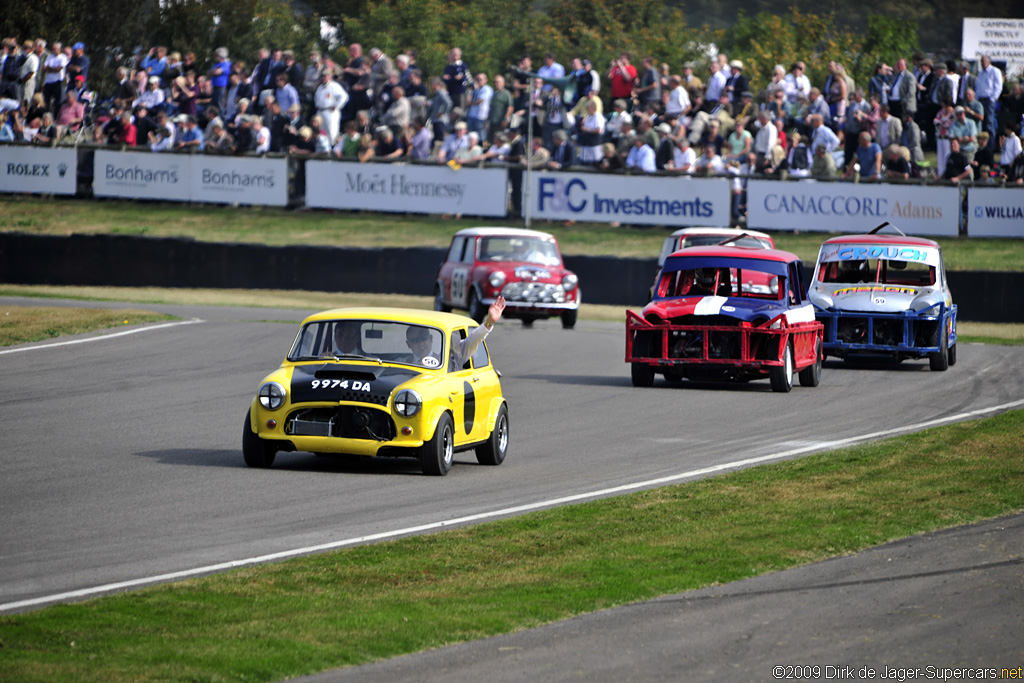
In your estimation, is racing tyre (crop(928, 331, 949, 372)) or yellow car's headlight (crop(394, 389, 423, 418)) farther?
racing tyre (crop(928, 331, 949, 372))

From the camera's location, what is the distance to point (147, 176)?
3428cm

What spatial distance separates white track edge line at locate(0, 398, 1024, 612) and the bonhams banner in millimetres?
21248

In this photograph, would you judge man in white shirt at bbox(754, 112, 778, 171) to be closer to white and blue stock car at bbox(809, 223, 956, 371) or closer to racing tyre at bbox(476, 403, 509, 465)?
white and blue stock car at bbox(809, 223, 956, 371)

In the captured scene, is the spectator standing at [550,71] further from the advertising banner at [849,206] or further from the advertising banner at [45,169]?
the advertising banner at [45,169]

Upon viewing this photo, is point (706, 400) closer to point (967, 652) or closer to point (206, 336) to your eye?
point (206, 336)

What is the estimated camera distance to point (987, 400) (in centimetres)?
1708

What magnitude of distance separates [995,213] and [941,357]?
1078 cm

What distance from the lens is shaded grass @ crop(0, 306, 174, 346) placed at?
72.6 ft

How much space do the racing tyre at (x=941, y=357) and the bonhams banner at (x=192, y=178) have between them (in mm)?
17724

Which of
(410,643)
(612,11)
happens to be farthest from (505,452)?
(612,11)

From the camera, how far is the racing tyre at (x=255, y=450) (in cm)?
1139

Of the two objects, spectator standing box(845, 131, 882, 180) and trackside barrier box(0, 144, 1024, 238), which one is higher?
spectator standing box(845, 131, 882, 180)

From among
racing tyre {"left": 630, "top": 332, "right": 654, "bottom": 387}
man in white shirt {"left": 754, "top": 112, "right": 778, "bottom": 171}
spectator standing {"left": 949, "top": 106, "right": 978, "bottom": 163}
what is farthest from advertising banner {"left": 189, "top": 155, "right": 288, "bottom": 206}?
racing tyre {"left": 630, "top": 332, "right": 654, "bottom": 387}

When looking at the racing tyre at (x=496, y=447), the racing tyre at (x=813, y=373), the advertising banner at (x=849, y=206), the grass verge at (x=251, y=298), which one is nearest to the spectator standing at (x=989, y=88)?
the advertising banner at (x=849, y=206)
